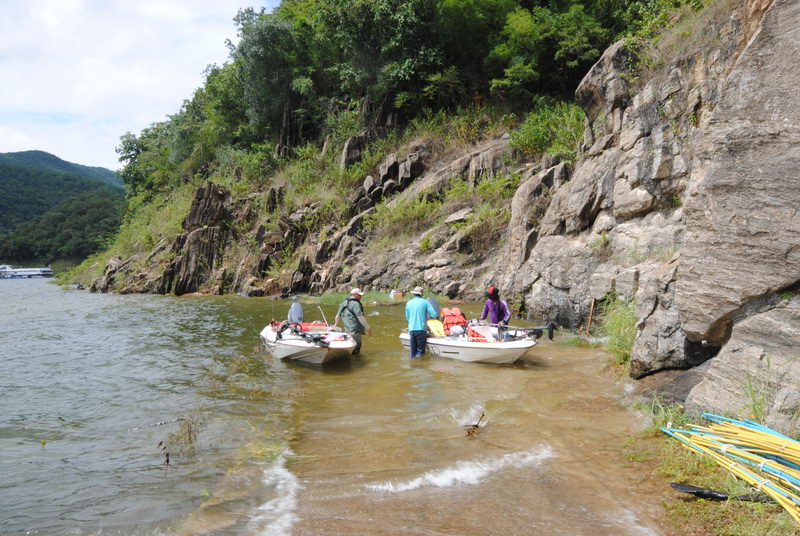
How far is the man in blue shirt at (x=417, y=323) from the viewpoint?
1008cm

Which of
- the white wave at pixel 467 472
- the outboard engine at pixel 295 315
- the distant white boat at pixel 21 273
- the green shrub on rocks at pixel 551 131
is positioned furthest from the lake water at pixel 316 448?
the distant white boat at pixel 21 273

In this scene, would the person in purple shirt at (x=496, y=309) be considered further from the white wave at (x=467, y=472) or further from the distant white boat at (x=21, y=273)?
the distant white boat at (x=21, y=273)

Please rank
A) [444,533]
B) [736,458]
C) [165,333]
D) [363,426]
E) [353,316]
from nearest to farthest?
[444,533] → [736,458] → [363,426] → [353,316] → [165,333]

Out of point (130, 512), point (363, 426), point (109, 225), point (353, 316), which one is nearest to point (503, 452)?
point (363, 426)

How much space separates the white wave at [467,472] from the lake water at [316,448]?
0.8 inches

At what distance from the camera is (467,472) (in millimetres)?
4750

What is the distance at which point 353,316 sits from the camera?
10.6 m

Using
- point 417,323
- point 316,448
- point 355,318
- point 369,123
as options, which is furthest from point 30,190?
point 316,448

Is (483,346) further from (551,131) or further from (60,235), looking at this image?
(60,235)

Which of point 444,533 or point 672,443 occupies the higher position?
point 672,443

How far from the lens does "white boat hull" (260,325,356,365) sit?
9648 mm

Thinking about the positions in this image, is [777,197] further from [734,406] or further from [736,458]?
[736,458]

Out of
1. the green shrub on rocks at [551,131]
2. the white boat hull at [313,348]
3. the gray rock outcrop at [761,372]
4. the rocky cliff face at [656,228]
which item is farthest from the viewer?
the green shrub on rocks at [551,131]

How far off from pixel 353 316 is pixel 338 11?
73.5 ft
